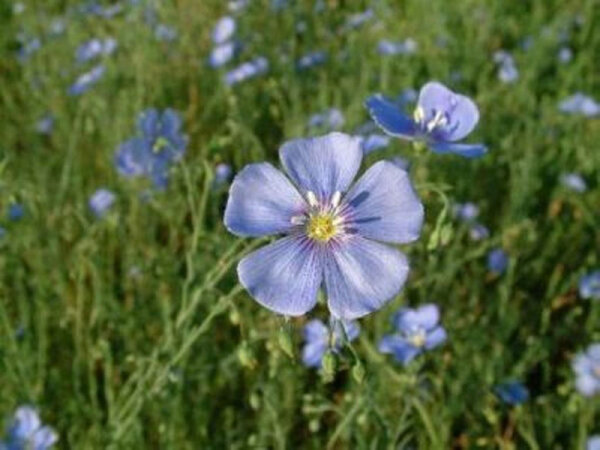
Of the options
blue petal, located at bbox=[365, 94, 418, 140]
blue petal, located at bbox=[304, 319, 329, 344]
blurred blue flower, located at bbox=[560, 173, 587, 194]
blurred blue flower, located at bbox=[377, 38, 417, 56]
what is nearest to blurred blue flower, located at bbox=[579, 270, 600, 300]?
blurred blue flower, located at bbox=[560, 173, 587, 194]

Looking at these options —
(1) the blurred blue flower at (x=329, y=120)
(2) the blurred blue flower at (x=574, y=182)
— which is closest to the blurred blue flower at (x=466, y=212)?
(2) the blurred blue flower at (x=574, y=182)

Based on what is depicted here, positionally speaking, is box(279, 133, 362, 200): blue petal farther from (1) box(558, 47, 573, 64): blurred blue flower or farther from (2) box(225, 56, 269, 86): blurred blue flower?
(1) box(558, 47, 573, 64): blurred blue flower

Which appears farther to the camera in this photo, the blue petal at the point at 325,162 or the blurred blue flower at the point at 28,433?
the blurred blue flower at the point at 28,433

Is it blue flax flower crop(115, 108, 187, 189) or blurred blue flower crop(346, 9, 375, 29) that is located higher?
blue flax flower crop(115, 108, 187, 189)

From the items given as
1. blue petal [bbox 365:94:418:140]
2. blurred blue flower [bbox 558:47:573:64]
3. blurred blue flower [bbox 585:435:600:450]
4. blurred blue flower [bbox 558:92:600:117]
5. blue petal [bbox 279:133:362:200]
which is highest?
blue petal [bbox 279:133:362:200]

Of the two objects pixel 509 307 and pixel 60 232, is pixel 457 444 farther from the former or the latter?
pixel 60 232

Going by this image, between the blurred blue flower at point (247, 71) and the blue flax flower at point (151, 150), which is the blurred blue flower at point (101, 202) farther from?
the blurred blue flower at point (247, 71)

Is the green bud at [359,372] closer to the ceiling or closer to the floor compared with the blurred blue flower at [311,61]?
closer to the ceiling
